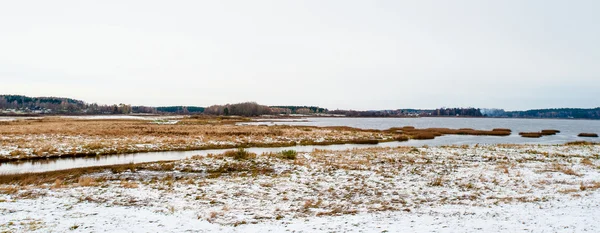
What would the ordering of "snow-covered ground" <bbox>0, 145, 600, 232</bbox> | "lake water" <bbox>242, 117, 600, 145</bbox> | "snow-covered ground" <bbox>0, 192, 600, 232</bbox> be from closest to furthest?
"snow-covered ground" <bbox>0, 192, 600, 232</bbox> < "snow-covered ground" <bbox>0, 145, 600, 232</bbox> < "lake water" <bbox>242, 117, 600, 145</bbox>

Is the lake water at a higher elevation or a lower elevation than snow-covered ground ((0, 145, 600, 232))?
lower

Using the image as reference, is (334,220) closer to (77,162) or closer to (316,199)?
(316,199)

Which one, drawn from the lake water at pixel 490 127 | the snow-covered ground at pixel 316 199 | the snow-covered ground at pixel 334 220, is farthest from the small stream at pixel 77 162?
the lake water at pixel 490 127

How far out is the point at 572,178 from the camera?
1515cm

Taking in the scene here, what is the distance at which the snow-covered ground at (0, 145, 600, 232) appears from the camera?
8312 mm

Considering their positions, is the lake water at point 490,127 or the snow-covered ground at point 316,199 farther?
the lake water at point 490,127

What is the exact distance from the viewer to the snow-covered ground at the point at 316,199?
8.31 metres

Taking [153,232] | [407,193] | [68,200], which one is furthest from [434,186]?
[68,200]

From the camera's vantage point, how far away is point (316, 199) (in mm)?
11516

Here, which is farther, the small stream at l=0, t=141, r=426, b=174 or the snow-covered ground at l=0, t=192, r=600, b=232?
the small stream at l=0, t=141, r=426, b=174

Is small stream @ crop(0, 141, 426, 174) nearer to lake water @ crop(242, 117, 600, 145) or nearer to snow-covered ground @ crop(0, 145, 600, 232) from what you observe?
snow-covered ground @ crop(0, 145, 600, 232)

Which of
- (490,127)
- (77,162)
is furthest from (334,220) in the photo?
(490,127)

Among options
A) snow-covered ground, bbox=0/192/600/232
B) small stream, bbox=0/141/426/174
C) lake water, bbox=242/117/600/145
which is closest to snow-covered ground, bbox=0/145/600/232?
snow-covered ground, bbox=0/192/600/232

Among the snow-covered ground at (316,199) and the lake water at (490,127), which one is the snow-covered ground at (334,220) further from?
the lake water at (490,127)
